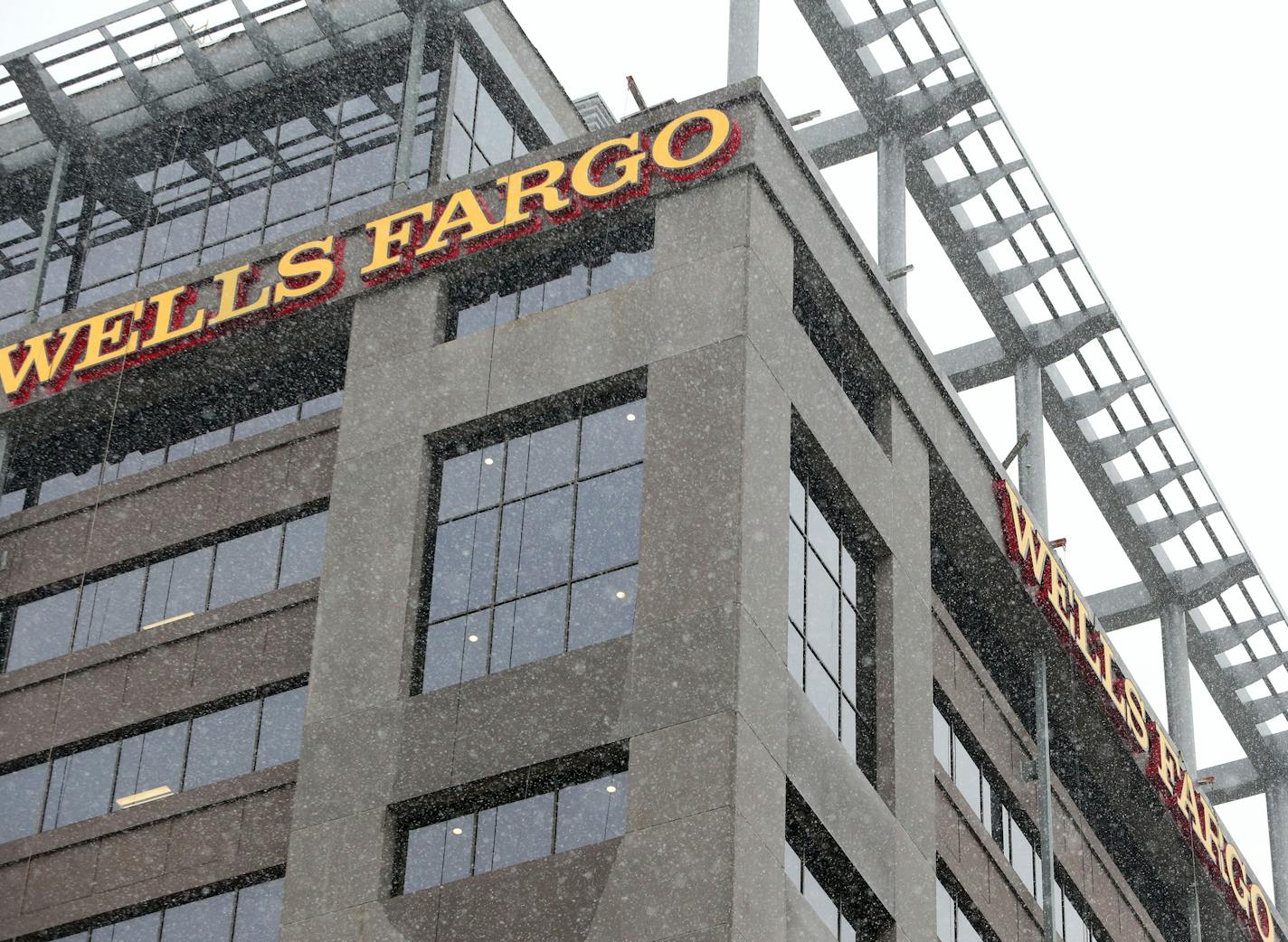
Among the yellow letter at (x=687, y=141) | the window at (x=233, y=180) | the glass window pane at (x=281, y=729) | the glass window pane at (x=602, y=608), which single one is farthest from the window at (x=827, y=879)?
the window at (x=233, y=180)

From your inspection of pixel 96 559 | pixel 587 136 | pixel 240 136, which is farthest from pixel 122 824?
pixel 240 136

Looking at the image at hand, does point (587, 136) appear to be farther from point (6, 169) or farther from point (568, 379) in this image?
point (6, 169)

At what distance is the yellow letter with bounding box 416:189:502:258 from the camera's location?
40375 mm

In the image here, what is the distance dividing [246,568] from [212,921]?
670 centimetres

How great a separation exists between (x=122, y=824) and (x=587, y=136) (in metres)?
14.5

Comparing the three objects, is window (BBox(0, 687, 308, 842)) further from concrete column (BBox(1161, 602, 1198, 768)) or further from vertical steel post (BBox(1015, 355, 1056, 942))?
concrete column (BBox(1161, 602, 1198, 768))

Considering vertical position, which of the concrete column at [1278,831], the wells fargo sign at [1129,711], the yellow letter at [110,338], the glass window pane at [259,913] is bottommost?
the glass window pane at [259,913]

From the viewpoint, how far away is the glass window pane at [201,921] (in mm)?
36062

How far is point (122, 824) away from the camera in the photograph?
37906 millimetres

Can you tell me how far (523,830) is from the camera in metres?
33.8

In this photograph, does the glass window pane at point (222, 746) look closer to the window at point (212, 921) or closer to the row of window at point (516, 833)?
the window at point (212, 921)

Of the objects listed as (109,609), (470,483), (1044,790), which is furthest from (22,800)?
(1044,790)

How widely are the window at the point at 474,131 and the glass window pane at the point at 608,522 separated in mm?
11186

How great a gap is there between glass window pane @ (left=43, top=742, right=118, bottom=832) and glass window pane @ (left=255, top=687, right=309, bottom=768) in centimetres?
320
